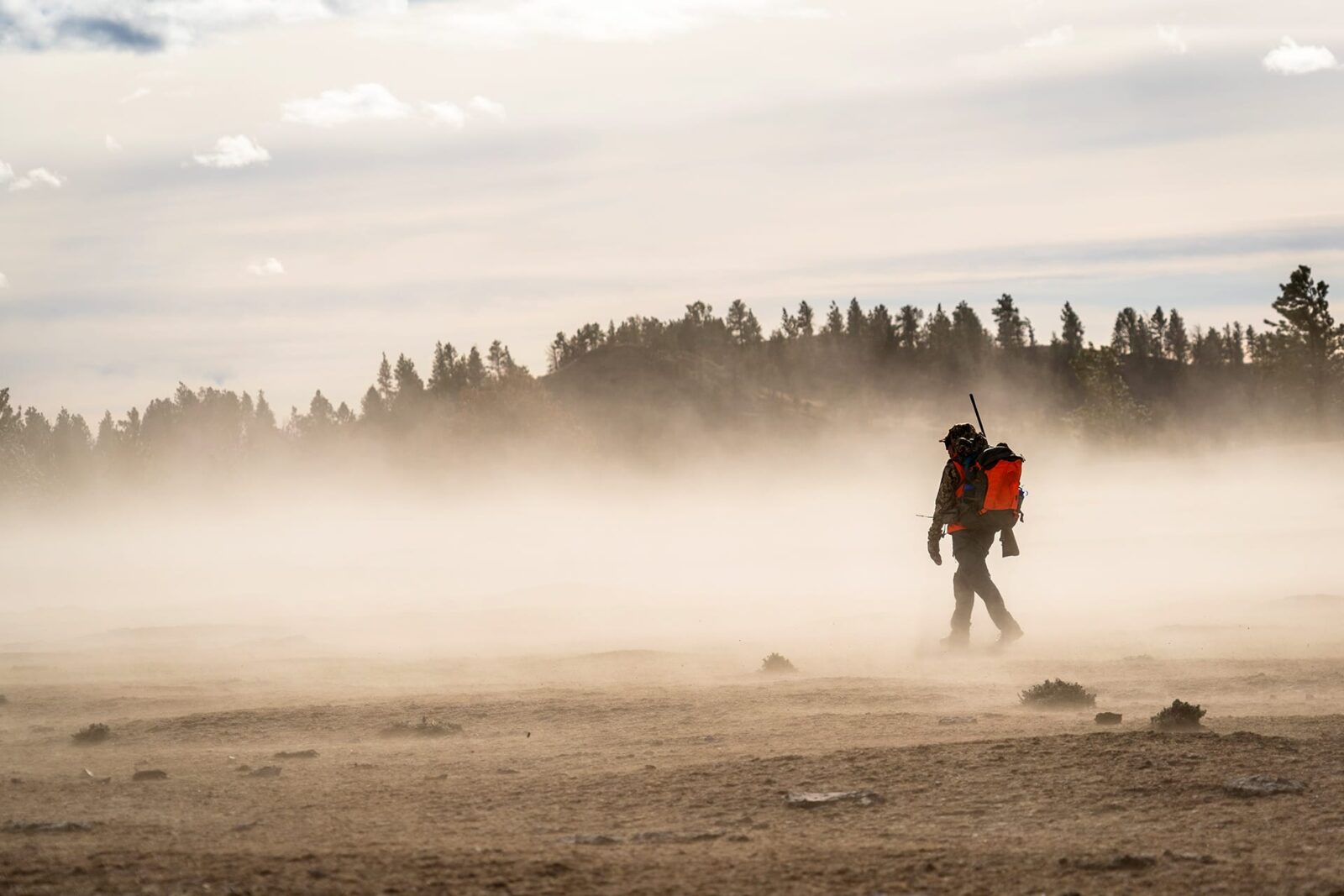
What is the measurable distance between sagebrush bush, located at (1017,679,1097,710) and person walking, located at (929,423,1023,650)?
4750 millimetres

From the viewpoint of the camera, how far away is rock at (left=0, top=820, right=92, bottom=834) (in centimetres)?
737

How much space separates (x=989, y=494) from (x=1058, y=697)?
5138mm

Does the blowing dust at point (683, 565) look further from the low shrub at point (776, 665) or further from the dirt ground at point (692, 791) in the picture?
the dirt ground at point (692, 791)

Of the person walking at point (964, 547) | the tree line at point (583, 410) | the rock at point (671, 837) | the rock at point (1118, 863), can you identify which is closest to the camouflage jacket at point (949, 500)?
the person walking at point (964, 547)

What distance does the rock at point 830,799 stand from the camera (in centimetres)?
775

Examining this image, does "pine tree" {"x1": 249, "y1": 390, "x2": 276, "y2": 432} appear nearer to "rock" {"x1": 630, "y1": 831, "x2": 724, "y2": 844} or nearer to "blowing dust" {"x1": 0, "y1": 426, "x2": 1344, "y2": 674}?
"blowing dust" {"x1": 0, "y1": 426, "x2": 1344, "y2": 674}

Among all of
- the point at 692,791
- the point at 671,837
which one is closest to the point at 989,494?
the point at 692,791

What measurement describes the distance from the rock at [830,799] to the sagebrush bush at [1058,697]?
13.1ft

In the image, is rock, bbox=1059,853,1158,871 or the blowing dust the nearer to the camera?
rock, bbox=1059,853,1158,871

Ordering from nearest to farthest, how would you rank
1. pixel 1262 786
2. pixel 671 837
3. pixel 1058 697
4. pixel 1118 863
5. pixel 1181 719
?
pixel 1118 863 → pixel 671 837 → pixel 1262 786 → pixel 1181 719 → pixel 1058 697

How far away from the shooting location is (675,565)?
141ft

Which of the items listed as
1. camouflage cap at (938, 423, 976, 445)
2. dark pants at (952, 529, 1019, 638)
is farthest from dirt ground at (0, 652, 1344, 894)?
camouflage cap at (938, 423, 976, 445)

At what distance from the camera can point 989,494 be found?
16.3 meters

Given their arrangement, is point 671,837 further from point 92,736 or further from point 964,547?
point 964,547
